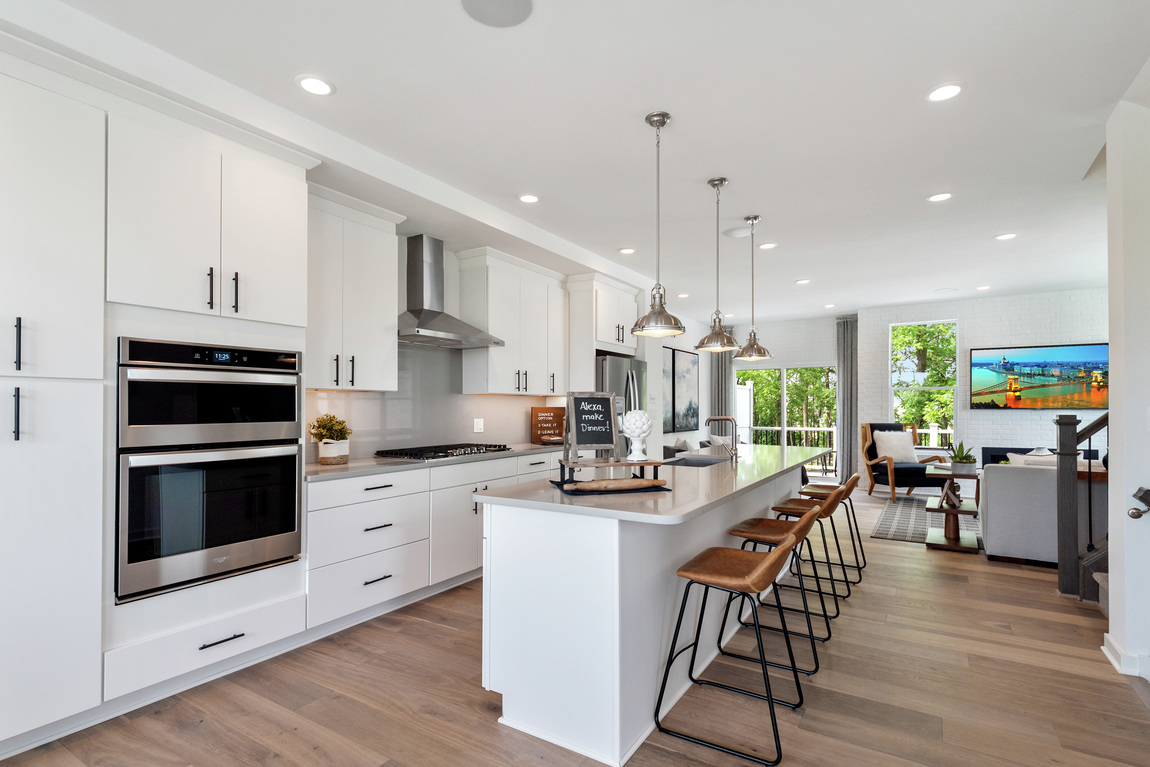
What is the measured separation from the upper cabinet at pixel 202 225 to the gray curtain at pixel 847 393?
25.4 feet

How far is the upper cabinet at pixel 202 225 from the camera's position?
2.28 meters

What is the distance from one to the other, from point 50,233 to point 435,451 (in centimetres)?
231

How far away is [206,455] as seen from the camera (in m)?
2.50

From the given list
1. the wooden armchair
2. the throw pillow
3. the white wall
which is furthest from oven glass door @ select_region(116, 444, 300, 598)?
the white wall

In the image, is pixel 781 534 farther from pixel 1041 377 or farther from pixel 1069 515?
pixel 1041 377

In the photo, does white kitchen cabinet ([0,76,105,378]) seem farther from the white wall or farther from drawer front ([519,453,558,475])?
the white wall

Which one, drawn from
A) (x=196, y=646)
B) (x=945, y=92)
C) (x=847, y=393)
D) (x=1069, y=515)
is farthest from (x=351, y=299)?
(x=847, y=393)

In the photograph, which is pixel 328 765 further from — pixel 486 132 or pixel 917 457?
pixel 917 457

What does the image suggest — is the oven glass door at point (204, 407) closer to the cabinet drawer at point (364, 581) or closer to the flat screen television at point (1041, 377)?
the cabinet drawer at point (364, 581)

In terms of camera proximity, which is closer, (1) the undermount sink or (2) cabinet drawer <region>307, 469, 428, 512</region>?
(2) cabinet drawer <region>307, 469, 428, 512</region>

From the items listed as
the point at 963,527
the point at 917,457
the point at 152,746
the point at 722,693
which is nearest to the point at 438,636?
the point at 152,746

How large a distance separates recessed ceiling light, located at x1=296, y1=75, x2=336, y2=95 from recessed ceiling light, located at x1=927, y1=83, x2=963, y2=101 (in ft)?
8.39

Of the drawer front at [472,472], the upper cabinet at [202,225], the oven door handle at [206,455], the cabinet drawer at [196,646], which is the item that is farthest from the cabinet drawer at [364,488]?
the upper cabinet at [202,225]

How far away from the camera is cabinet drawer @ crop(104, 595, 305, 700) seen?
2.24 meters
